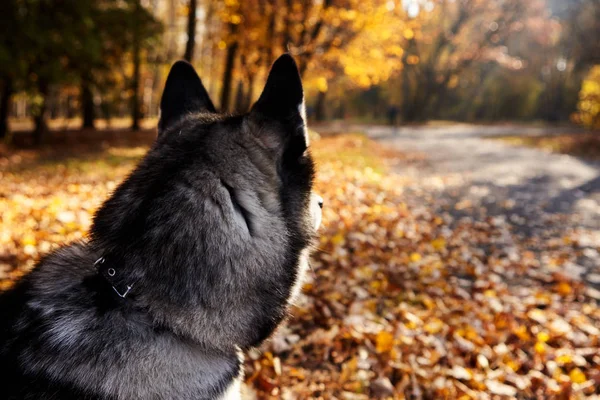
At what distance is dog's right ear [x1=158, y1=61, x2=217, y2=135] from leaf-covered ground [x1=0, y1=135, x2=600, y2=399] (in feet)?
7.17

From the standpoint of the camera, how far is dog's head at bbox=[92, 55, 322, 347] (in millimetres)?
1840

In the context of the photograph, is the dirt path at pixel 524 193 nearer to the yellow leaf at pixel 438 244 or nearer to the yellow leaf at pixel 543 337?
the yellow leaf at pixel 438 244

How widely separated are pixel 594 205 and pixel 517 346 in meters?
7.23

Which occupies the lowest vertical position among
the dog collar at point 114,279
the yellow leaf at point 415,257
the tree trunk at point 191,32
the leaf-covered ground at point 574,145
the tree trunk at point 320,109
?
the yellow leaf at point 415,257

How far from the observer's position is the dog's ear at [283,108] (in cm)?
192

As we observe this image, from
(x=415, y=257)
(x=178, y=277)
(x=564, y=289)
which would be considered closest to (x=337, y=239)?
(x=415, y=257)

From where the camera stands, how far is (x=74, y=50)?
548 inches

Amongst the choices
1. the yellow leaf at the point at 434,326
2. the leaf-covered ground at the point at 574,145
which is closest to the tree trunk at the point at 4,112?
the yellow leaf at the point at 434,326

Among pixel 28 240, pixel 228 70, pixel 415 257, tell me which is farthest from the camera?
pixel 228 70

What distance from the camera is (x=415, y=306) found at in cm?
493

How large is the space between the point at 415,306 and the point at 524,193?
733cm

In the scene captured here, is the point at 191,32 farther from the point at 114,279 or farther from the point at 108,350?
the point at 108,350

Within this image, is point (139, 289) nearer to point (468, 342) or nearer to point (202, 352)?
point (202, 352)

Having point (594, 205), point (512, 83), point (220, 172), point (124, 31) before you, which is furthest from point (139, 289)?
point (512, 83)
